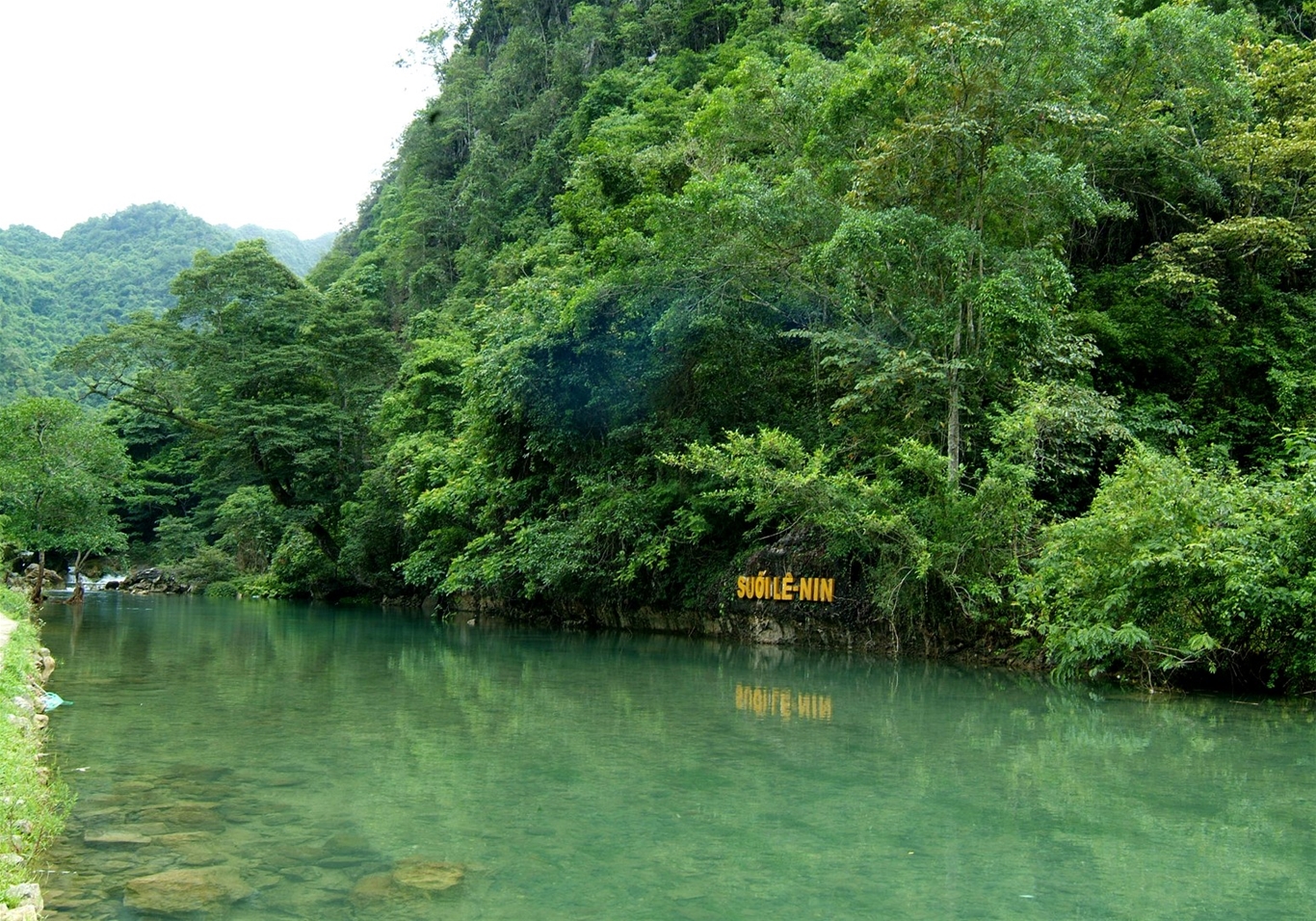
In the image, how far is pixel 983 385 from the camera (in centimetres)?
1554

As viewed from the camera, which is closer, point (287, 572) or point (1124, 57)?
point (1124, 57)

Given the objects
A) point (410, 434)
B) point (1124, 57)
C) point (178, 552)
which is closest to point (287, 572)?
point (410, 434)

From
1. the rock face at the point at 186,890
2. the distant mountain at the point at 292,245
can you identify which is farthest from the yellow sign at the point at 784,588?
the distant mountain at the point at 292,245

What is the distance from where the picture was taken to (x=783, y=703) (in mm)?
10422

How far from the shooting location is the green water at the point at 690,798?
446 centimetres

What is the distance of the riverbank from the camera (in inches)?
159

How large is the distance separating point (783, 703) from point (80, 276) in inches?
2765

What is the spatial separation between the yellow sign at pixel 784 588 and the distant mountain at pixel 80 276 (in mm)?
42718

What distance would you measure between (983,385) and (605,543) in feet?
25.8

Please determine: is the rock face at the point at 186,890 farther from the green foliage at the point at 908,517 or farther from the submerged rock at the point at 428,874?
the green foliage at the point at 908,517

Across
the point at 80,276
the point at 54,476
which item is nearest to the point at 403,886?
the point at 54,476

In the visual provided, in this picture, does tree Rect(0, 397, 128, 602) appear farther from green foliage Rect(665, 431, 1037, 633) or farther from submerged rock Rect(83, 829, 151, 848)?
submerged rock Rect(83, 829, 151, 848)

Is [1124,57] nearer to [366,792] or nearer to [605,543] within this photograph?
[605,543]

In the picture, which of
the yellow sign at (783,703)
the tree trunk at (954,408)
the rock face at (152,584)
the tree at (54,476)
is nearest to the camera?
the yellow sign at (783,703)
